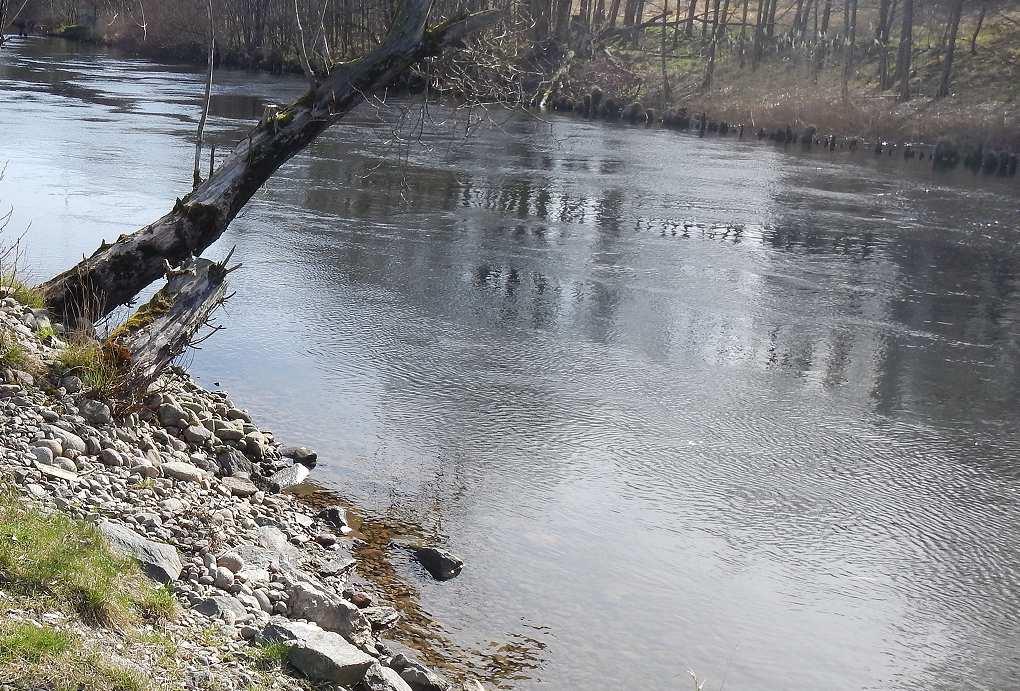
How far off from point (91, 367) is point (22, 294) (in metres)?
1.61

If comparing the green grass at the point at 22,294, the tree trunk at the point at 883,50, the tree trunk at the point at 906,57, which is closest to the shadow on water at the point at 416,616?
the green grass at the point at 22,294

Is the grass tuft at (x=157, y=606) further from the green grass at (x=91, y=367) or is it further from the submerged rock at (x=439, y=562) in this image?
the green grass at (x=91, y=367)

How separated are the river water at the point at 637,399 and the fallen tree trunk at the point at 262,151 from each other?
2.16 ft

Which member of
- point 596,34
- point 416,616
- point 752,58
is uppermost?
point 596,34

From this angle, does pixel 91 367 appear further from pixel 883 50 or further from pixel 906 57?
pixel 883 50

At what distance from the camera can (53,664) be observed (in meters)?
4.34

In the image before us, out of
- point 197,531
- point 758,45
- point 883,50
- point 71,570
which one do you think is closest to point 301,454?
point 197,531

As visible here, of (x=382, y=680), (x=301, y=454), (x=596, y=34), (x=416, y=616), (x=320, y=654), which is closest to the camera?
(x=320, y=654)

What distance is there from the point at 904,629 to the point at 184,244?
674cm

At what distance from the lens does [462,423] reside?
10656mm

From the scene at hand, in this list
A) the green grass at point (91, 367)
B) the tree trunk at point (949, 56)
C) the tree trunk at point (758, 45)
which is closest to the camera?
the green grass at point (91, 367)

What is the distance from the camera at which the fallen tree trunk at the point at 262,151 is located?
10109 millimetres

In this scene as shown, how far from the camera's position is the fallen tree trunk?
398 inches

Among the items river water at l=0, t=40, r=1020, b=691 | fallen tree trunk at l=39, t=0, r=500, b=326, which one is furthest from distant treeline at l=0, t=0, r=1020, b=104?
fallen tree trunk at l=39, t=0, r=500, b=326
